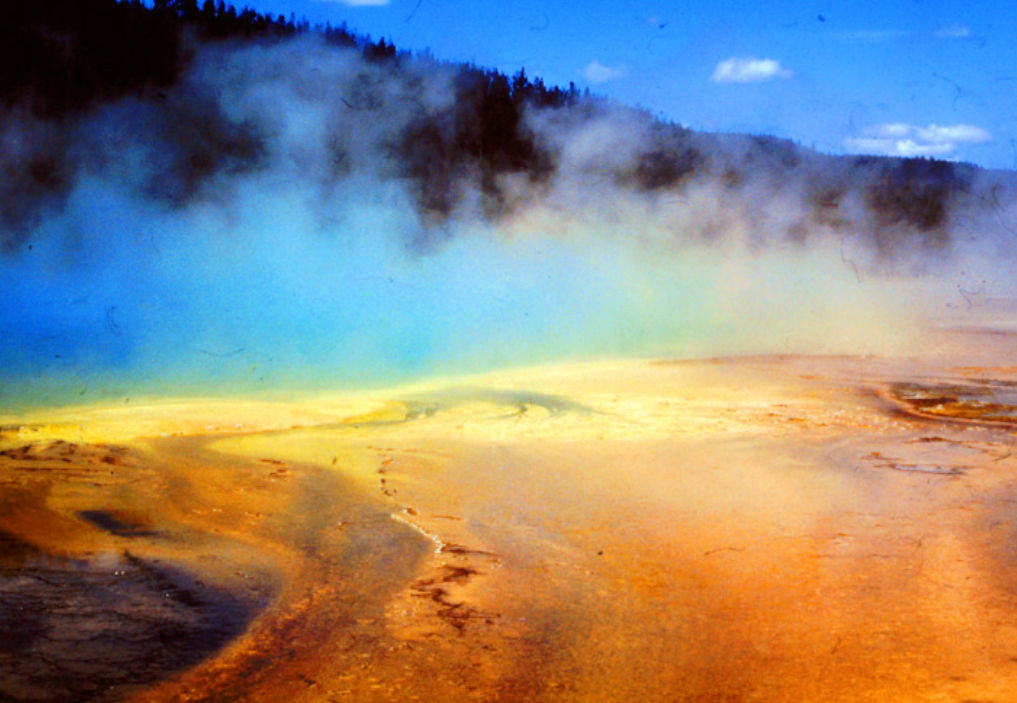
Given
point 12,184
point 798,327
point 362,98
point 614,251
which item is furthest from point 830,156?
point 12,184

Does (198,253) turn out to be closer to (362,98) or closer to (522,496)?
(362,98)

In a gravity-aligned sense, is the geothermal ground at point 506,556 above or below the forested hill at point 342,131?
below

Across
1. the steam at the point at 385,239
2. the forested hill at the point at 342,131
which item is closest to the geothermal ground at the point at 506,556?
the steam at the point at 385,239

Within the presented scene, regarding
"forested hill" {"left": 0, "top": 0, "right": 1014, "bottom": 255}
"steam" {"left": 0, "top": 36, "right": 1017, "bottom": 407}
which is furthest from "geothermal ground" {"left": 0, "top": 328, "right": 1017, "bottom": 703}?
"forested hill" {"left": 0, "top": 0, "right": 1014, "bottom": 255}

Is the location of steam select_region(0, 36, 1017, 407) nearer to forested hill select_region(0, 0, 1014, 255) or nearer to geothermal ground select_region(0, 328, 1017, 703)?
forested hill select_region(0, 0, 1014, 255)

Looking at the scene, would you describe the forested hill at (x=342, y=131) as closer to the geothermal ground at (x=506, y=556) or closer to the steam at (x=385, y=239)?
the steam at (x=385, y=239)

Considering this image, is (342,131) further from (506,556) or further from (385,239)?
(506,556)

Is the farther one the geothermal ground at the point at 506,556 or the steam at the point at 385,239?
the steam at the point at 385,239
